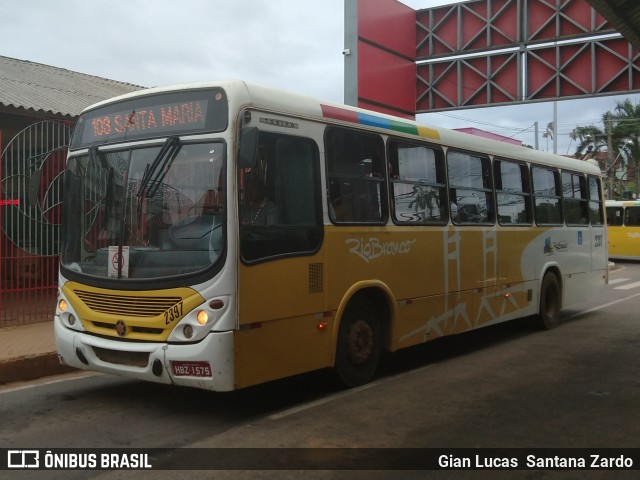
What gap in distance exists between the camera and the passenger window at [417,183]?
7.21m

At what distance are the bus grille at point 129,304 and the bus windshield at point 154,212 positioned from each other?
19 centimetres

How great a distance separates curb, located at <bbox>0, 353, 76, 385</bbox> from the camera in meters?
7.10

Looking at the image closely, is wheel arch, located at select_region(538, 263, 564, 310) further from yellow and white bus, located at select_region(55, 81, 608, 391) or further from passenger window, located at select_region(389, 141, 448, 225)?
passenger window, located at select_region(389, 141, 448, 225)

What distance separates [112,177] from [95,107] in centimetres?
92

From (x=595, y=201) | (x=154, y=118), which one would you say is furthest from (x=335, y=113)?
(x=595, y=201)

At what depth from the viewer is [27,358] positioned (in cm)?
728

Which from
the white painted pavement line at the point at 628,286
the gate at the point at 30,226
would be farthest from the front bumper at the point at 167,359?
the white painted pavement line at the point at 628,286

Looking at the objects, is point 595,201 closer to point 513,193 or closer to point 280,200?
point 513,193

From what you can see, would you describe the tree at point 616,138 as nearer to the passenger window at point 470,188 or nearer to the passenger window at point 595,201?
the passenger window at point 595,201

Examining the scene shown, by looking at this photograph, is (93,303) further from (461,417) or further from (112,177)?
(461,417)

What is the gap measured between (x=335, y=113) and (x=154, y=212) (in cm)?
211

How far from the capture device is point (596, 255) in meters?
12.6

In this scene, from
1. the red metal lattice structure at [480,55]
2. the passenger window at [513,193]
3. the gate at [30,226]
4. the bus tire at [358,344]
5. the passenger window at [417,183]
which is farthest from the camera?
the red metal lattice structure at [480,55]

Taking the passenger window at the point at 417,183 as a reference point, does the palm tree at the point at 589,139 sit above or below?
above
